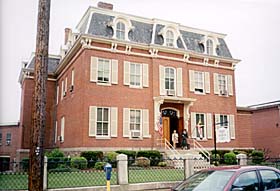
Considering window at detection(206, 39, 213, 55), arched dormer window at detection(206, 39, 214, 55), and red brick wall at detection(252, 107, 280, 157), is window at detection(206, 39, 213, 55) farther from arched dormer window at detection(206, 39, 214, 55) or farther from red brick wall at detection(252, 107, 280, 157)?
red brick wall at detection(252, 107, 280, 157)

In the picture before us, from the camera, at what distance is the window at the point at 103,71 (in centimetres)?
2120

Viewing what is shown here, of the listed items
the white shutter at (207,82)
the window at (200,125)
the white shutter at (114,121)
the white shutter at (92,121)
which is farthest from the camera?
the white shutter at (207,82)

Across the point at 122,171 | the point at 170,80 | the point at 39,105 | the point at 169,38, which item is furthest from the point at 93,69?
the point at 39,105

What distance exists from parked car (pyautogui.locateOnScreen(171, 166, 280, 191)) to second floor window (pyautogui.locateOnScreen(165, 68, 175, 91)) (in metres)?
16.2

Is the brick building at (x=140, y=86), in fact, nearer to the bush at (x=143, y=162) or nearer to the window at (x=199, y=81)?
the window at (x=199, y=81)

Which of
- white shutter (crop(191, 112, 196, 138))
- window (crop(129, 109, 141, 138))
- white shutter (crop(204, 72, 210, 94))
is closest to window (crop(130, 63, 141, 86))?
window (crop(129, 109, 141, 138))

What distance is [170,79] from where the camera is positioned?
23.7 m

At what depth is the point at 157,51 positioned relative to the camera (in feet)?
76.5

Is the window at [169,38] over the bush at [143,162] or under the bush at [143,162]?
over

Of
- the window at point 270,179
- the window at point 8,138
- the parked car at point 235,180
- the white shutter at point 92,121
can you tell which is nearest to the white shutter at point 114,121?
the white shutter at point 92,121

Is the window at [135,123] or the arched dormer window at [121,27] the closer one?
the window at [135,123]

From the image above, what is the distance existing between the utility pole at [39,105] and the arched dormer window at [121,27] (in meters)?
13.7

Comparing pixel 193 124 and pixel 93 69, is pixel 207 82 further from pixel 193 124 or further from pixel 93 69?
pixel 93 69

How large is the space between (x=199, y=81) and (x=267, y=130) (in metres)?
12.3
